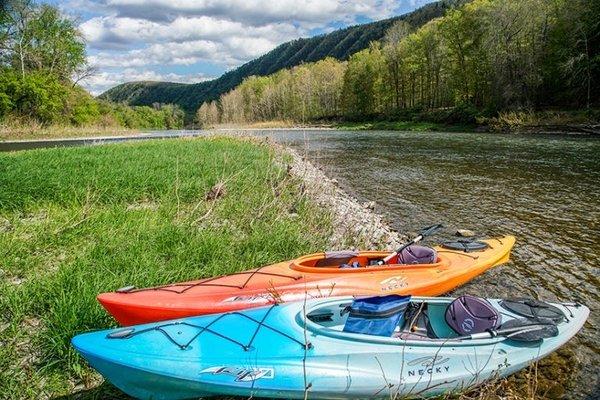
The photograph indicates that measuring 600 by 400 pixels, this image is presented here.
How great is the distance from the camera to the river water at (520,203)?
18.3 ft

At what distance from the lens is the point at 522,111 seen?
107ft

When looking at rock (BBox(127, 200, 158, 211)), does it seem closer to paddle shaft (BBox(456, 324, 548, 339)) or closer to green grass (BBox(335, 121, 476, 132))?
paddle shaft (BBox(456, 324, 548, 339))

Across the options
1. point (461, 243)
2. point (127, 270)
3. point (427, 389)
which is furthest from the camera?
point (461, 243)

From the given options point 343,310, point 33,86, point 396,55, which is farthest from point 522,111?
point 33,86

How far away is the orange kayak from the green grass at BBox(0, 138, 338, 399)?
1.33 feet

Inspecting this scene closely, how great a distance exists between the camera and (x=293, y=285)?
450 centimetres

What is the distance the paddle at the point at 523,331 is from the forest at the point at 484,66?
31934mm

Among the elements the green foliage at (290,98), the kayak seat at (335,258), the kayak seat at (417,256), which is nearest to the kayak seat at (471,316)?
the kayak seat at (417,256)

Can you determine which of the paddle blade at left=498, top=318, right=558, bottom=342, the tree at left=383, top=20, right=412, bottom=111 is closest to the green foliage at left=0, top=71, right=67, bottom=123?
the tree at left=383, top=20, right=412, bottom=111

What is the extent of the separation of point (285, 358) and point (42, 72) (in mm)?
46481

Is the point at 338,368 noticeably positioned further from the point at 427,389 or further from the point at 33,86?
the point at 33,86

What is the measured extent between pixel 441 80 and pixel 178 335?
50.2 metres

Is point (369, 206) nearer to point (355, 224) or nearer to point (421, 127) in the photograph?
point (355, 224)

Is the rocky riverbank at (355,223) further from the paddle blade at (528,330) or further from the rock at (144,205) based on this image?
the paddle blade at (528,330)
